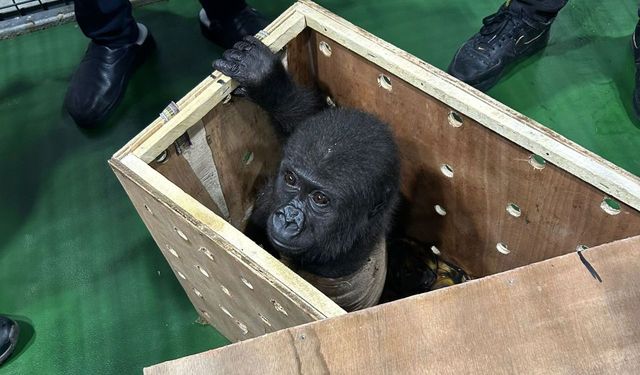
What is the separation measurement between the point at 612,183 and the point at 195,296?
1.12 meters

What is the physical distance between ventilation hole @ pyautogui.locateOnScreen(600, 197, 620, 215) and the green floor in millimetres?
982

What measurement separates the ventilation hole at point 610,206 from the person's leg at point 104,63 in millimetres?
1801

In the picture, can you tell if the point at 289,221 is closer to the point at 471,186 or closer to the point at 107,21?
the point at 471,186

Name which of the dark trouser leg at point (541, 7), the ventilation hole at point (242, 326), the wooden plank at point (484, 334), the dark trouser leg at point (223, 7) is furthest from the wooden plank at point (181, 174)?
the dark trouser leg at point (541, 7)

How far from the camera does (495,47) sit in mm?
2283

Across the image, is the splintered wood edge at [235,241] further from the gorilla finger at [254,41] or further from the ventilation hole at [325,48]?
the ventilation hole at [325,48]

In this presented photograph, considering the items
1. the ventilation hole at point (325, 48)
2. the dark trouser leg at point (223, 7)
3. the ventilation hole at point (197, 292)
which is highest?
the ventilation hole at point (325, 48)

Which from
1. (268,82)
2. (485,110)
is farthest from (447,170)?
(268,82)

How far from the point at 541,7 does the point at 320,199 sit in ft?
4.59

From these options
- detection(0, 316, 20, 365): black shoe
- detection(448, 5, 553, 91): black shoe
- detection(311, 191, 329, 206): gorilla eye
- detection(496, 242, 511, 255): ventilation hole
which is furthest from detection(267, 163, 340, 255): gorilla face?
detection(448, 5, 553, 91): black shoe

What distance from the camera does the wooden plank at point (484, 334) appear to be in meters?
0.63

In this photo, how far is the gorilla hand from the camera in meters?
1.39

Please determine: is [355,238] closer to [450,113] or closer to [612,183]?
[450,113]

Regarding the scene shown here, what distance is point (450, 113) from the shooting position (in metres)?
1.35
